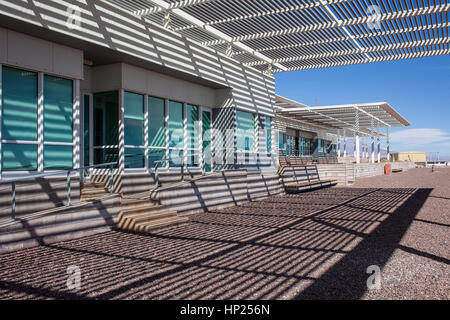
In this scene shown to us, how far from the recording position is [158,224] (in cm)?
758

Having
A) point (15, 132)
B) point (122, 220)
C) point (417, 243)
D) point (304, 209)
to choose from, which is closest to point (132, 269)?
point (122, 220)

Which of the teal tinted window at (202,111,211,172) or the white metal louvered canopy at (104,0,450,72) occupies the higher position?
the white metal louvered canopy at (104,0,450,72)

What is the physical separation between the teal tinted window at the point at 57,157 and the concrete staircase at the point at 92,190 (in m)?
0.75

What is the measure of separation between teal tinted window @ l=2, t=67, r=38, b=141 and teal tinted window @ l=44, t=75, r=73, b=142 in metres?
0.25

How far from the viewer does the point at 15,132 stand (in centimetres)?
679

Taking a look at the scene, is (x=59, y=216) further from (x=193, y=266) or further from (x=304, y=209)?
(x=304, y=209)

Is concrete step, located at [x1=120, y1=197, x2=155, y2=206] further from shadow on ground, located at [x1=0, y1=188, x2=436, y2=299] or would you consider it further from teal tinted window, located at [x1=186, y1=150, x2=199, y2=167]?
teal tinted window, located at [x1=186, y1=150, x2=199, y2=167]

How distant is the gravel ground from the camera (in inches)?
157

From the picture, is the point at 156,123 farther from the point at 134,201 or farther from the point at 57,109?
the point at 57,109

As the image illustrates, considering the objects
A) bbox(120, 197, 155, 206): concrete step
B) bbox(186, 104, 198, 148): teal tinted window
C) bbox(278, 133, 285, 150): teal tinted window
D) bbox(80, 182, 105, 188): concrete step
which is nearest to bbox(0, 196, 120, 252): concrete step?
bbox(120, 197, 155, 206): concrete step

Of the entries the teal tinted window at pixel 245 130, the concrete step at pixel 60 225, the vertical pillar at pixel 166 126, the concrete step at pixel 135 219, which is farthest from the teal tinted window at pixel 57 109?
the teal tinted window at pixel 245 130

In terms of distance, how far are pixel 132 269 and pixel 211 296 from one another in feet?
4.74

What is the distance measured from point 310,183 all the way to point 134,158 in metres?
8.24

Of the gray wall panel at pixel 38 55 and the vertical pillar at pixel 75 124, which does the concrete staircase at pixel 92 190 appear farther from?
the gray wall panel at pixel 38 55
